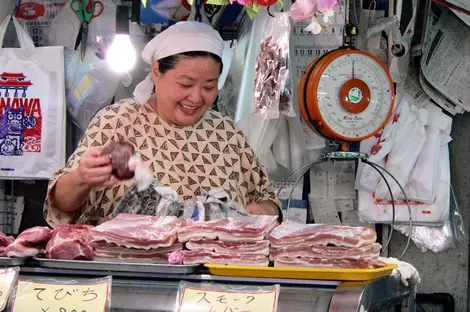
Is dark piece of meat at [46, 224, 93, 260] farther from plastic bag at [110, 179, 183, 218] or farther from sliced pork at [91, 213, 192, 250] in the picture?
plastic bag at [110, 179, 183, 218]

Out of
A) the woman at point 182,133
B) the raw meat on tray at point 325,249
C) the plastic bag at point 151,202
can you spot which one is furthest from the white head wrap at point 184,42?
the raw meat on tray at point 325,249

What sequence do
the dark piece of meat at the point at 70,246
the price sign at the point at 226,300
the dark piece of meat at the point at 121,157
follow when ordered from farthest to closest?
the dark piece of meat at the point at 121,157
the dark piece of meat at the point at 70,246
the price sign at the point at 226,300

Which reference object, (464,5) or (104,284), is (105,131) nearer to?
(104,284)

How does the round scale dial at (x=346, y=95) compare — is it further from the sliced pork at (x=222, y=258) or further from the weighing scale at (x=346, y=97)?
the sliced pork at (x=222, y=258)

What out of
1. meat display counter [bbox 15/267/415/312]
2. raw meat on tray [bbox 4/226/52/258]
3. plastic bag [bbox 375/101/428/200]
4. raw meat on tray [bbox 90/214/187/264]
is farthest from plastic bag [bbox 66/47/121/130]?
meat display counter [bbox 15/267/415/312]

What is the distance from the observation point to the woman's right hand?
115 inches

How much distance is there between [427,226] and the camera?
186 inches

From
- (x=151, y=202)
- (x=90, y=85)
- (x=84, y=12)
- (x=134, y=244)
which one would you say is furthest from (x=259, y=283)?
(x=84, y=12)

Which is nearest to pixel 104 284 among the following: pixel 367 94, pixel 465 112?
pixel 367 94

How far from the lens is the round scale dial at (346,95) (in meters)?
4.19

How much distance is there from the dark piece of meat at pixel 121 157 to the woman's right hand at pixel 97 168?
0.03 meters

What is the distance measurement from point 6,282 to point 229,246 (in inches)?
24.5

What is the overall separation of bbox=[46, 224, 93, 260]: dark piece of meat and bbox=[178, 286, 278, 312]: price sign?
44 cm

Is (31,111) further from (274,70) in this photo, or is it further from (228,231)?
(228,231)
